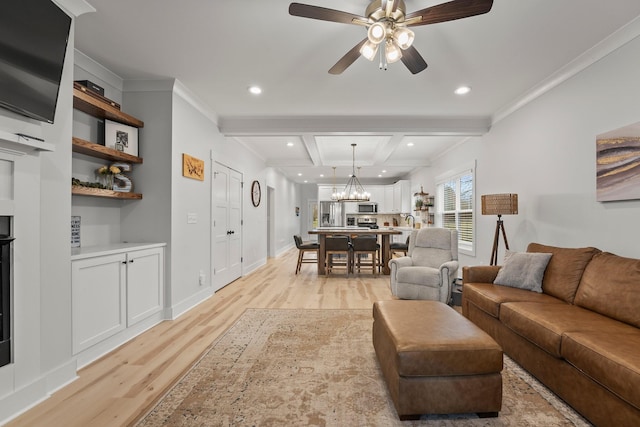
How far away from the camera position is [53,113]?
1.91 metres

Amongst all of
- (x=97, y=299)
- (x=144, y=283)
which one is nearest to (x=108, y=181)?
(x=144, y=283)

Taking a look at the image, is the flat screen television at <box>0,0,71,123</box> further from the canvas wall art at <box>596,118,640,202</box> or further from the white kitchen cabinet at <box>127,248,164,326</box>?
the canvas wall art at <box>596,118,640,202</box>

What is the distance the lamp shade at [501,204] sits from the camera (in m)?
3.48

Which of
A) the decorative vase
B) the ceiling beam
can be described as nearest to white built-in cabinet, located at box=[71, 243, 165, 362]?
the decorative vase

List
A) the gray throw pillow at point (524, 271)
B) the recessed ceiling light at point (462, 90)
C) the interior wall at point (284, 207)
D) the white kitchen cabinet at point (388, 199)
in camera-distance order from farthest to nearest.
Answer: the white kitchen cabinet at point (388, 199)
the interior wall at point (284, 207)
the recessed ceiling light at point (462, 90)
the gray throw pillow at point (524, 271)

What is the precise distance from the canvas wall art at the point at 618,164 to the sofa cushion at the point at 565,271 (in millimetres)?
509

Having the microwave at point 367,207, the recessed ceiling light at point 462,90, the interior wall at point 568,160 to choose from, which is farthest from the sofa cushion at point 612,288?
the microwave at point 367,207

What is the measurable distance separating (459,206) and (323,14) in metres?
4.97

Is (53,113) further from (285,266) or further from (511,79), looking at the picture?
(285,266)

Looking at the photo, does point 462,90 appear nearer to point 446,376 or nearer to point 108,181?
point 446,376

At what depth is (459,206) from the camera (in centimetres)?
580

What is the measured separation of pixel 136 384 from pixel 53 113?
1.90 meters

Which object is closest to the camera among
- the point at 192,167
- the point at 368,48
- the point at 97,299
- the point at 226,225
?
the point at 368,48

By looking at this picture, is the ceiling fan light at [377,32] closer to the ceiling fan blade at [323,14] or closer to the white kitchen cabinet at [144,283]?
the ceiling fan blade at [323,14]
